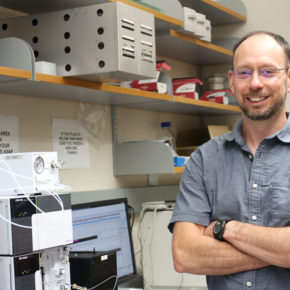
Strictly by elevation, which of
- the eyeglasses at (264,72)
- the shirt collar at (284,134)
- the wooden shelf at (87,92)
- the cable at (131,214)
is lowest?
the cable at (131,214)

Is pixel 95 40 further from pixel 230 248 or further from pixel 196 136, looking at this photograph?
pixel 196 136

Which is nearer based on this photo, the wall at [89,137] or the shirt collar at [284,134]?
the shirt collar at [284,134]

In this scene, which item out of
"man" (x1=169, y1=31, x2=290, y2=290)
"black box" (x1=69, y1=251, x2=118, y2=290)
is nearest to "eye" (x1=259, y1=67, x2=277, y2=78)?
"man" (x1=169, y1=31, x2=290, y2=290)

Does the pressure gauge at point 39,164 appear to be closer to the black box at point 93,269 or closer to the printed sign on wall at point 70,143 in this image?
the black box at point 93,269

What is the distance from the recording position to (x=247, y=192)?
59.1 inches

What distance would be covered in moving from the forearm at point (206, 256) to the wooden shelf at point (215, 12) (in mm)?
1685

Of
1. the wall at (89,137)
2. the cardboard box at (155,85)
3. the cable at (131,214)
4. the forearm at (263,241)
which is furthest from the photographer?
the cable at (131,214)

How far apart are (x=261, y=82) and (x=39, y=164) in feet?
2.27

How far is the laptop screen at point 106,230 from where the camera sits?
223cm

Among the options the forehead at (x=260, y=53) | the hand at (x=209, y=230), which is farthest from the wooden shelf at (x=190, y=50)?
the hand at (x=209, y=230)

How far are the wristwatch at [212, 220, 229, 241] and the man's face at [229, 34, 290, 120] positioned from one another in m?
0.31

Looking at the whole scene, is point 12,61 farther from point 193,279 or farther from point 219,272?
point 193,279

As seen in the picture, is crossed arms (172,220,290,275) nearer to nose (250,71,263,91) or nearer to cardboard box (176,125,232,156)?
nose (250,71,263,91)

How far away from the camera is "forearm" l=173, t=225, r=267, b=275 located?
4.76 feet
